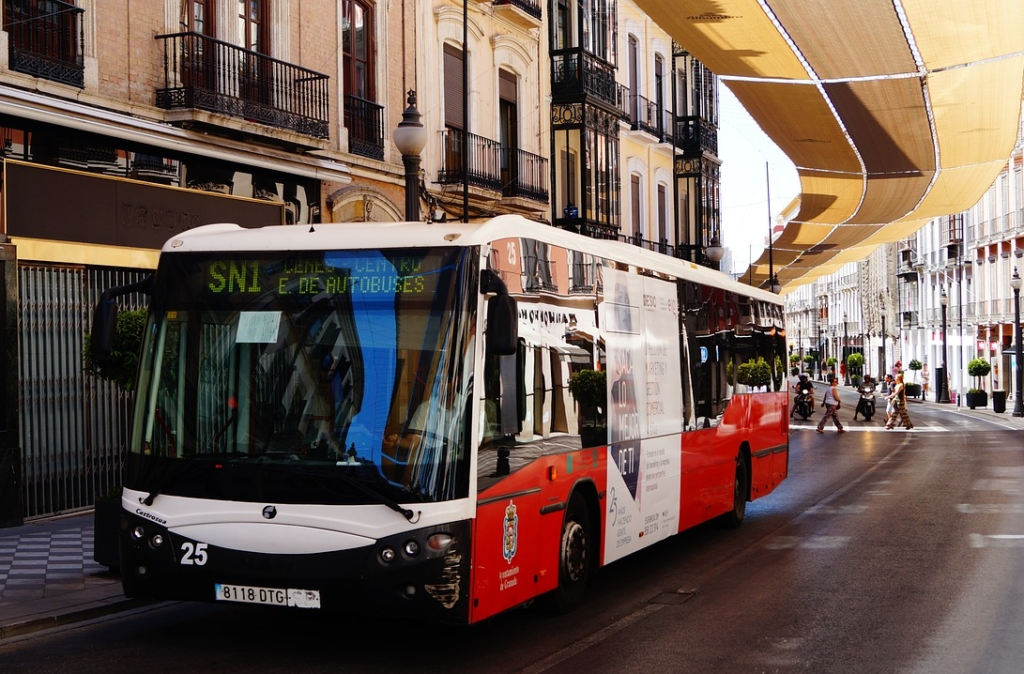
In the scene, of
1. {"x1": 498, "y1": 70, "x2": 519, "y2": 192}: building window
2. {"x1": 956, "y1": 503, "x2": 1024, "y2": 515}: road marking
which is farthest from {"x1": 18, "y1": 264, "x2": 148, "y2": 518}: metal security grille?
{"x1": 498, "y1": 70, "x2": 519, "y2": 192}: building window

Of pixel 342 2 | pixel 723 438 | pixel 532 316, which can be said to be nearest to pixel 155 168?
pixel 342 2

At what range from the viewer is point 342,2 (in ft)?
65.0

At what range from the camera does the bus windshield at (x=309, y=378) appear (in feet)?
23.3

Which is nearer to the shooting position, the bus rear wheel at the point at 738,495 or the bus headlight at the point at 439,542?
the bus headlight at the point at 439,542

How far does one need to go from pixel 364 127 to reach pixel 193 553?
13.8 meters

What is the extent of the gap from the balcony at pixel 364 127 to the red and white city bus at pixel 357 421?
11.8m

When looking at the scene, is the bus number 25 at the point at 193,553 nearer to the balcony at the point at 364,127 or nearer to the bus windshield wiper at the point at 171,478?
the bus windshield wiper at the point at 171,478

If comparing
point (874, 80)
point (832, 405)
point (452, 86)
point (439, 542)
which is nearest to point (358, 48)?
point (452, 86)

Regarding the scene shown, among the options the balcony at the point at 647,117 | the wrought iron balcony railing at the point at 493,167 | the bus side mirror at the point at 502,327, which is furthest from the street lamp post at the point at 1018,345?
the bus side mirror at the point at 502,327

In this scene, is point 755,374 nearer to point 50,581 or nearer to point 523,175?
point 50,581

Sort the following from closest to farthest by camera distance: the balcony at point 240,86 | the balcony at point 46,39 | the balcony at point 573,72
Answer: the balcony at point 46,39, the balcony at point 240,86, the balcony at point 573,72

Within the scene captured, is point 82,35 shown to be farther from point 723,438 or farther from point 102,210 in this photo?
point 723,438

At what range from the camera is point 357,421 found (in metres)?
7.13

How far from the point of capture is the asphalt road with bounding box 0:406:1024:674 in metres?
7.43
